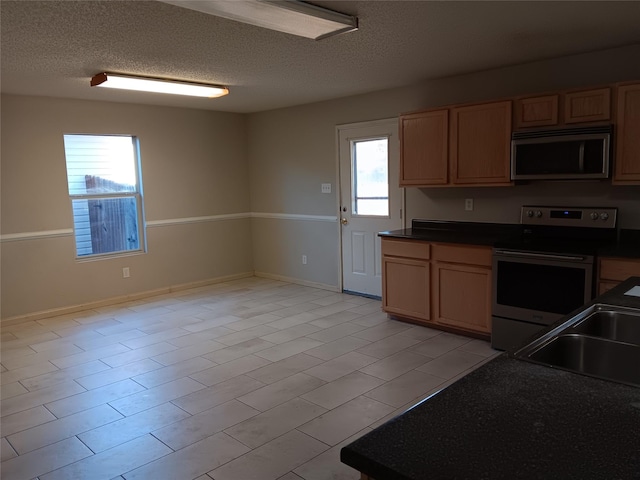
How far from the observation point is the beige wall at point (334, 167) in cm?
384

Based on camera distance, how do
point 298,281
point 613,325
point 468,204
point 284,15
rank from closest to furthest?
point 613,325
point 284,15
point 468,204
point 298,281

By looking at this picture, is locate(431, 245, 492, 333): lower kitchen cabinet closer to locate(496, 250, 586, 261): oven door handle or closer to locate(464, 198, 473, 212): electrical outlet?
locate(496, 250, 586, 261): oven door handle

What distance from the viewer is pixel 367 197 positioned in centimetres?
562

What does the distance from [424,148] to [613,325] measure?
294 cm

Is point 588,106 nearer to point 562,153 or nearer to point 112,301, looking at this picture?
point 562,153

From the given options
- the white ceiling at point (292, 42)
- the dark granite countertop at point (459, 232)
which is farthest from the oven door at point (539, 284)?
the white ceiling at point (292, 42)

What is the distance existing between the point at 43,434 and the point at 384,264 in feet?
10.2

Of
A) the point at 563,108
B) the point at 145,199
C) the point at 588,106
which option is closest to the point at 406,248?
the point at 563,108

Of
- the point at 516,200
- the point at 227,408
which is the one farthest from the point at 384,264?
the point at 227,408

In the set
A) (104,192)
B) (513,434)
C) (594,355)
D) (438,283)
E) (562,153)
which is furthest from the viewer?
(104,192)

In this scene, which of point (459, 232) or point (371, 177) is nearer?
point (459, 232)

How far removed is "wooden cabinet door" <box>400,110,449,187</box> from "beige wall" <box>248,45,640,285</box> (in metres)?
0.36

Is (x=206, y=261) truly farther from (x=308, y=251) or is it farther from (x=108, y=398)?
(x=108, y=398)

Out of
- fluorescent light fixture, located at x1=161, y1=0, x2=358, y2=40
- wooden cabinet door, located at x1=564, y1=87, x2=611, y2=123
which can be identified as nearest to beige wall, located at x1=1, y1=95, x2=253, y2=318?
fluorescent light fixture, located at x1=161, y1=0, x2=358, y2=40
